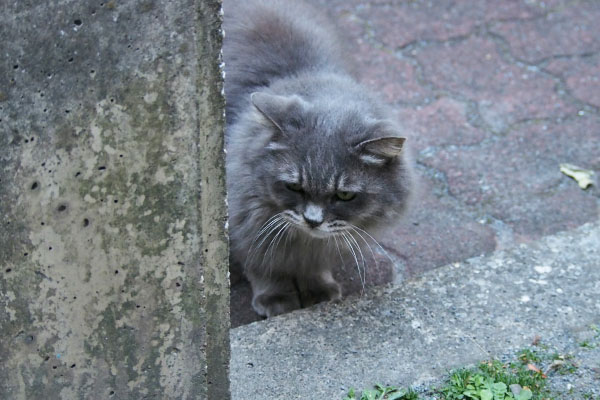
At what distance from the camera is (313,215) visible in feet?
7.23

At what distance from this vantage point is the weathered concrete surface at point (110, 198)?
1.21 meters

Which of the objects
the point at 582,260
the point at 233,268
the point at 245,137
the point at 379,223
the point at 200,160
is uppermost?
the point at 200,160

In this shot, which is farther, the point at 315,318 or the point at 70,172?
the point at 315,318

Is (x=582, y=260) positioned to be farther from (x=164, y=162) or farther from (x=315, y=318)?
(x=164, y=162)

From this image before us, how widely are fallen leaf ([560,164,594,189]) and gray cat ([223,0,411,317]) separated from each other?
105cm

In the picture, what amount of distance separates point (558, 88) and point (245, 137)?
1.88m

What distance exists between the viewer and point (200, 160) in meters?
1.38

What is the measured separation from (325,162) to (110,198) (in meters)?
0.94

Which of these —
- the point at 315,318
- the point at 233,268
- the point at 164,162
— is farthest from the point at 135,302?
the point at 233,268

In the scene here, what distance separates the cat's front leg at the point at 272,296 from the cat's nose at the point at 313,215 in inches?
15.6

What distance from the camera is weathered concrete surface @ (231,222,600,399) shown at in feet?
6.61

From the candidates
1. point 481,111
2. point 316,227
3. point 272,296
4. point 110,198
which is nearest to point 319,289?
point 272,296

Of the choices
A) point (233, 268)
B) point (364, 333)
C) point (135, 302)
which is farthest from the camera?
point (233, 268)

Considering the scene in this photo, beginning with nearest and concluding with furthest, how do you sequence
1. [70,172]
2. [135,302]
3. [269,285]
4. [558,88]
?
[70,172] < [135,302] < [269,285] < [558,88]
